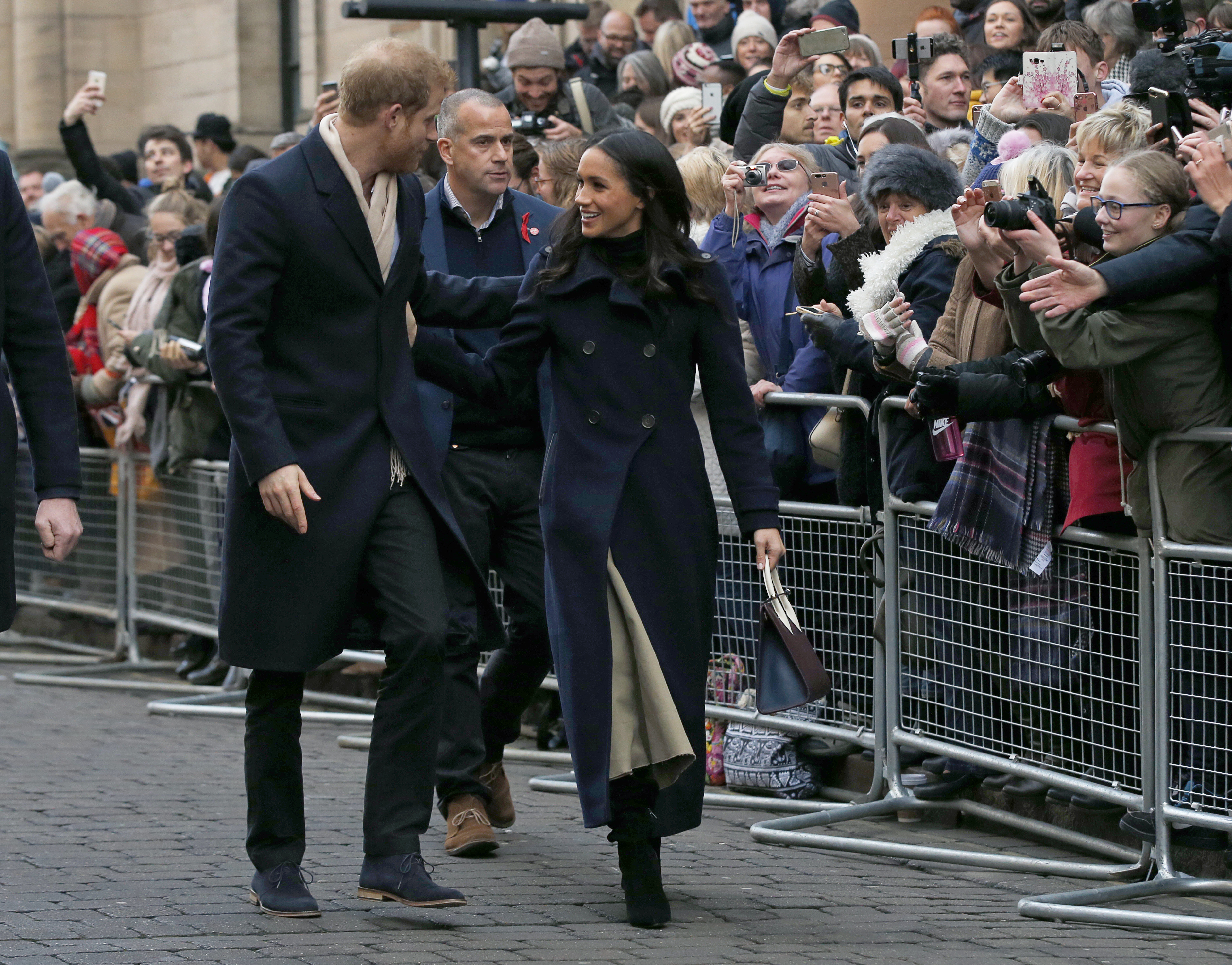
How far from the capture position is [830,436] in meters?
7.18

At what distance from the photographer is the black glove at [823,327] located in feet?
22.4

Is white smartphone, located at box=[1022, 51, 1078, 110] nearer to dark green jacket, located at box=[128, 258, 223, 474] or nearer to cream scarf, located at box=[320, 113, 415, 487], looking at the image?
cream scarf, located at box=[320, 113, 415, 487]

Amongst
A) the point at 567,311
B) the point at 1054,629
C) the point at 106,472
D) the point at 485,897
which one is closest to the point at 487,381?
the point at 567,311

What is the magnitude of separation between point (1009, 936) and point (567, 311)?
203cm

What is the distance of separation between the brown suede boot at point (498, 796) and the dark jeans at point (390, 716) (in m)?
1.16

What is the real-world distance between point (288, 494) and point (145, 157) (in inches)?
379

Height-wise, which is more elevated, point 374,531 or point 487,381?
point 487,381

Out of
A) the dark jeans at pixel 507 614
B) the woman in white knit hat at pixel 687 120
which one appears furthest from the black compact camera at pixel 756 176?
the woman in white knit hat at pixel 687 120

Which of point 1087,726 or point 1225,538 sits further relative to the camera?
point 1087,726

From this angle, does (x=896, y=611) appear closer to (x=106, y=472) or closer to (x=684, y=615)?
(x=684, y=615)

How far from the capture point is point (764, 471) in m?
5.67

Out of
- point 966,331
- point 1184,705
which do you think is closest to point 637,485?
point 966,331

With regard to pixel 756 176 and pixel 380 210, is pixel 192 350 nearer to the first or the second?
pixel 756 176

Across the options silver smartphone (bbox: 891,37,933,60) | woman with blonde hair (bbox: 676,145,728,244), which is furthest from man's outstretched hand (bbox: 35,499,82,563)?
silver smartphone (bbox: 891,37,933,60)
